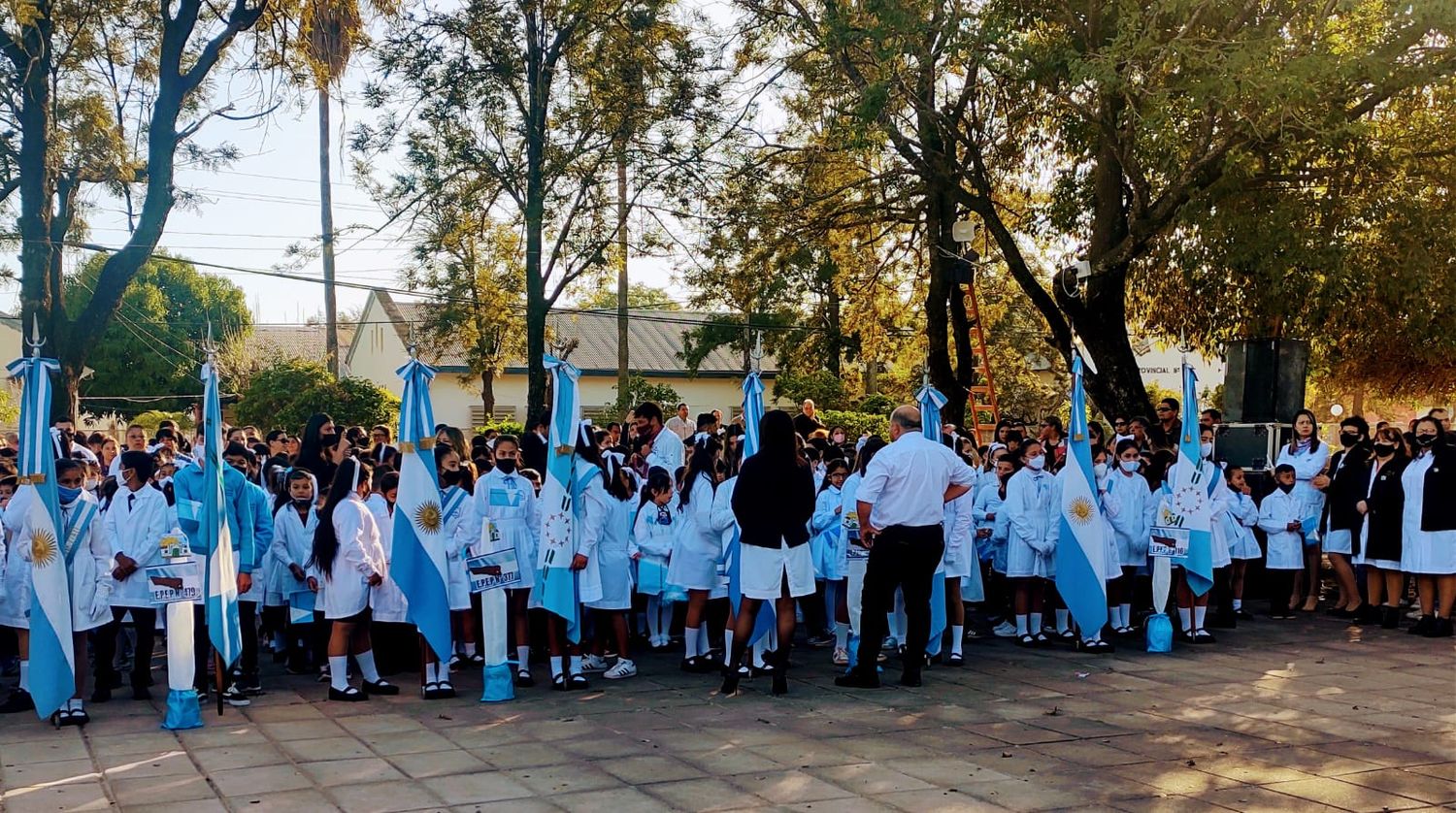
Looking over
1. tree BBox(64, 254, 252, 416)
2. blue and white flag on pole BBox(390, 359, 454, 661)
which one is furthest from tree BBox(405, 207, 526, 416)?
tree BBox(64, 254, 252, 416)

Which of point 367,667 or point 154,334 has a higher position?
point 154,334

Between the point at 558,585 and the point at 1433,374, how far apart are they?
17.5 meters

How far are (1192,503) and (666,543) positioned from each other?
4.36 meters

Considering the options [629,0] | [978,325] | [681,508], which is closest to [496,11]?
[629,0]

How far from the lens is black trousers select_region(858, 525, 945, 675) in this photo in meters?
8.93

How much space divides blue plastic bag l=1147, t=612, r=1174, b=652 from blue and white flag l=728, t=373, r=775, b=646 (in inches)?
130

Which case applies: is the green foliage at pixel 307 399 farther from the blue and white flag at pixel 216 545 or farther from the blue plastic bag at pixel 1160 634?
the blue plastic bag at pixel 1160 634

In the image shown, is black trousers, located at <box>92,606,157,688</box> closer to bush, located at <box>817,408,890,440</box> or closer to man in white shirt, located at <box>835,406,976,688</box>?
man in white shirt, located at <box>835,406,976,688</box>

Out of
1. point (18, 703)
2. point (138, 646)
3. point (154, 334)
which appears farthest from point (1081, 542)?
point (154, 334)

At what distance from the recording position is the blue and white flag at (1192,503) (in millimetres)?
10570

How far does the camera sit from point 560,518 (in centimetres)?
894

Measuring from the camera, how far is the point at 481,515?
8.92m

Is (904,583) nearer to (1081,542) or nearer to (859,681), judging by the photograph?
(859,681)

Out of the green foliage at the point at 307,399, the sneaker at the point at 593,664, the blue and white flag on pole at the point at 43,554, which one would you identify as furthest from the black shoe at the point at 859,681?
the green foliage at the point at 307,399
